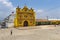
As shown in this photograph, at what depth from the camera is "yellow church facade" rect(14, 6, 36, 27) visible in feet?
162

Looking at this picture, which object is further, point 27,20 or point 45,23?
point 45,23

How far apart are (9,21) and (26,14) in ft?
34.2

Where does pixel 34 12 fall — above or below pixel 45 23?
above

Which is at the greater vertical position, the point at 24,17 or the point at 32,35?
the point at 24,17

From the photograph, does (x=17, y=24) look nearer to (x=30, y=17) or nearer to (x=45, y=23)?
(x=30, y=17)

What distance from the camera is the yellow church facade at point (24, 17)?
162 ft

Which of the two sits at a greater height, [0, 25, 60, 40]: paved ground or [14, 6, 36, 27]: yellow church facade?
[14, 6, 36, 27]: yellow church facade

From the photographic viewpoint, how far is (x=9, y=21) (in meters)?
57.4

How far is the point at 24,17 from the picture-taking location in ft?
164

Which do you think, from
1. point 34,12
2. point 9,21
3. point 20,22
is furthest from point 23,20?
point 9,21

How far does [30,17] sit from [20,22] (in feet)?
14.2

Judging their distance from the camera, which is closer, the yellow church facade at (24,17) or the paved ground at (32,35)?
the paved ground at (32,35)

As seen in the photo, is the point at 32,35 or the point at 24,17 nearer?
the point at 32,35

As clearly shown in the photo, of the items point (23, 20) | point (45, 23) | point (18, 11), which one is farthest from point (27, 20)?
point (45, 23)
